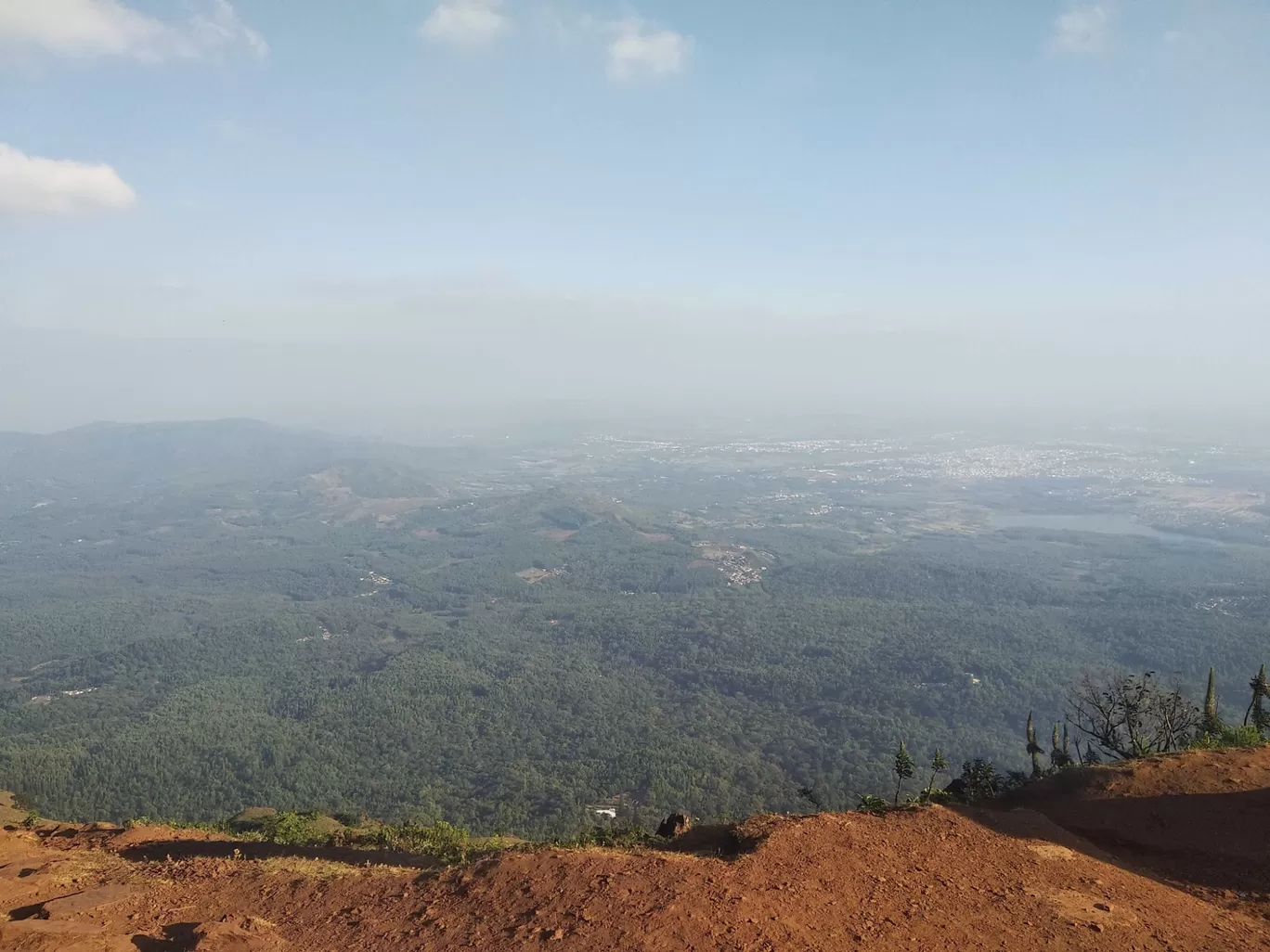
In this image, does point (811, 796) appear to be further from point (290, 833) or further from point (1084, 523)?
point (1084, 523)

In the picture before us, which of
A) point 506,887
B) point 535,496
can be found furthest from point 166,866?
point 535,496

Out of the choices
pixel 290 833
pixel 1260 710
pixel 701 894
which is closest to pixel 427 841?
pixel 290 833

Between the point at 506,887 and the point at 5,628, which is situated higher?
the point at 506,887

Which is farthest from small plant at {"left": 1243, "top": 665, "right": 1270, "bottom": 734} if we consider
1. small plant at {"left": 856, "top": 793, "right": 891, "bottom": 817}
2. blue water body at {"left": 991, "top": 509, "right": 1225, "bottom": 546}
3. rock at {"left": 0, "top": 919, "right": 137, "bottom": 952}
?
Answer: blue water body at {"left": 991, "top": 509, "right": 1225, "bottom": 546}

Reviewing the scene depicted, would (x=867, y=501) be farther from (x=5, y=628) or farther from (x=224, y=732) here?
(x=5, y=628)

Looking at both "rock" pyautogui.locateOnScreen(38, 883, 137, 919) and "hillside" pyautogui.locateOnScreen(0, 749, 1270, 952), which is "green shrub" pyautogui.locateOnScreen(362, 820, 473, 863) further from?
"rock" pyautogui.locateOnScreen(38, 883, 137, 919)

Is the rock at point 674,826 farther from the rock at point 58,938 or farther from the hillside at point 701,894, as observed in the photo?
the rock at point 58,938

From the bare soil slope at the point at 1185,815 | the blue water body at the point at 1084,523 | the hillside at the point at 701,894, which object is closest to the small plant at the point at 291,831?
the hillside at the point at 701,894
